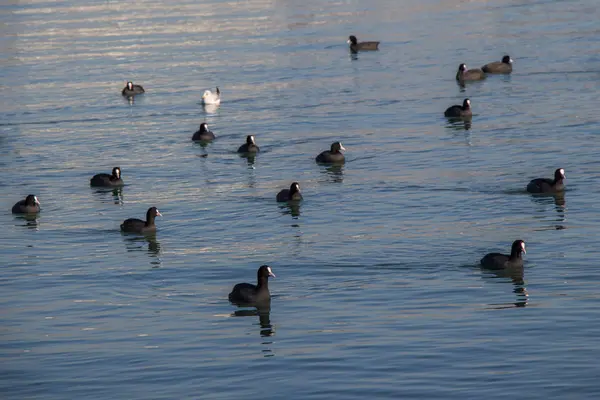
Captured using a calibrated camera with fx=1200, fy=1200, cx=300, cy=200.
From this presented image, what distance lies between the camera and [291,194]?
36.7m

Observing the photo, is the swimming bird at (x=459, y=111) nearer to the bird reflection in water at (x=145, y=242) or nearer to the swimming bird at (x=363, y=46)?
the bird reflection in water at (x=145, y=242)

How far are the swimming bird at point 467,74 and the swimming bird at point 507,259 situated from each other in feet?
101

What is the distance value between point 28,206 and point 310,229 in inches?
365

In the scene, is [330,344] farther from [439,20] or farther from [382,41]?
[439,20]

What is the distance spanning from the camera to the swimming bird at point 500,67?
6109 cm

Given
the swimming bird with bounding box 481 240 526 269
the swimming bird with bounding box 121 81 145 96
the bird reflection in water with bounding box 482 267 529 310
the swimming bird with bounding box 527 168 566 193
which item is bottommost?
the bird reflection in water with bounding box 482 267 529 310

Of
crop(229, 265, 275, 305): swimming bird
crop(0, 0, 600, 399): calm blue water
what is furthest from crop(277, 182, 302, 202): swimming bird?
crop(229, 265, 275, 305): swimming bird

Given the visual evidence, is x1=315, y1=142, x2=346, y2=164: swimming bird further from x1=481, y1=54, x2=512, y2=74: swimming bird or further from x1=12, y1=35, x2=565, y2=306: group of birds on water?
x1=481, y1=54, x2=512, y2=74: swimming bird

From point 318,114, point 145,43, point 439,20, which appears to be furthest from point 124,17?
point 318,114

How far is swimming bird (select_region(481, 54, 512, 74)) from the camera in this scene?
6109cm

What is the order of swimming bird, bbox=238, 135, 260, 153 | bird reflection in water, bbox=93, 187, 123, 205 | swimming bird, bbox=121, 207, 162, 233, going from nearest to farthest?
swimming bird, bbox=121, 207, 162, 233, bird reflection in water, bbox=93, 187, 123, 205, swimming bird, bbox=238, 135, 260, 153

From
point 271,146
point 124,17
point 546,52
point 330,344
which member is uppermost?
point 124,17

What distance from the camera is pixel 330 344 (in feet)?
79.3

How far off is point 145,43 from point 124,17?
18386 mm
